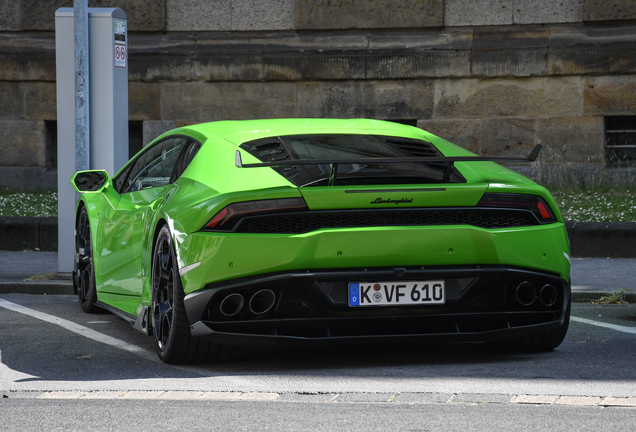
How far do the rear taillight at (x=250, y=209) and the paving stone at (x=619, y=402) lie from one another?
1.60 metres

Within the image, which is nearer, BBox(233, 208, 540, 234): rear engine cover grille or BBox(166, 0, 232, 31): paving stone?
BBox(233, 208, 540, 234): rear engine cover grille

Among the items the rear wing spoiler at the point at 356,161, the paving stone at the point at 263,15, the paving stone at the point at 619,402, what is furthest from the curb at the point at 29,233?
the paving stone at the point at 619,402

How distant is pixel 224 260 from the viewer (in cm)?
503

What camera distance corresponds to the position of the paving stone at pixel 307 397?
461 cm

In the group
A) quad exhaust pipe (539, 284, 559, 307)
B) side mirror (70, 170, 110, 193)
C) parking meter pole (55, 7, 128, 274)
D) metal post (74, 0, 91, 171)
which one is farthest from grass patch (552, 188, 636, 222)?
quad exhaust pipe (539, 284, 559, 307)

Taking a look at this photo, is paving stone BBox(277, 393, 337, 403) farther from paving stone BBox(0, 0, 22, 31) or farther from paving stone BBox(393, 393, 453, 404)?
paving stone BBox(0, 0, 22, 31)

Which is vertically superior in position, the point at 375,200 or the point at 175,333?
the point at 375,200

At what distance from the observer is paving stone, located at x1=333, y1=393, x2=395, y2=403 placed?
4586 mm

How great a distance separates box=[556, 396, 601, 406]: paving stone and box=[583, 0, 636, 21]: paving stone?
10724mm

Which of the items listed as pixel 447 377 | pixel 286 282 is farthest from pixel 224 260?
pixel 447 377

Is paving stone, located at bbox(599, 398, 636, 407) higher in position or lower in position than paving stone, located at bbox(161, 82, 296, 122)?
Answer: lower

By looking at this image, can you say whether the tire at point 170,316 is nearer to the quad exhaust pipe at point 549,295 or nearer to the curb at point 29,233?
the quad exhaust pipe at point 549,295

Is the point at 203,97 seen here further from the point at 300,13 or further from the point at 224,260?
the point at 224,260

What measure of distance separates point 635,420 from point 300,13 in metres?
11.7
